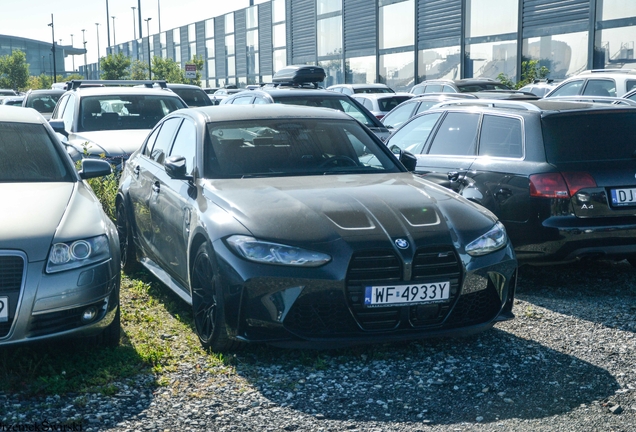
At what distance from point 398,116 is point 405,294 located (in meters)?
9.41

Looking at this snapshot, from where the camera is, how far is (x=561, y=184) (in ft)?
21.1

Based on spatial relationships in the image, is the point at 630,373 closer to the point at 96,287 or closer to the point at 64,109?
the point at 96,287

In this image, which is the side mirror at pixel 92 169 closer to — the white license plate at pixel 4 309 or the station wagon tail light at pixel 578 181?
the white license plate at pixel 4 309

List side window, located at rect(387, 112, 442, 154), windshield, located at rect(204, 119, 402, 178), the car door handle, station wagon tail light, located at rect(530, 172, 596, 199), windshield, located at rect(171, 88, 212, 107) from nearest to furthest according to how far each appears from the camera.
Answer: windshield, located at rect(204, 119, 402, 178)
station wagon tail light, located at rect(530, 172, 596, 199)
the car door handle
side window, located at rect(387, 112, 442, 154)
windshield, located at rect(171, 88, 212, 107)

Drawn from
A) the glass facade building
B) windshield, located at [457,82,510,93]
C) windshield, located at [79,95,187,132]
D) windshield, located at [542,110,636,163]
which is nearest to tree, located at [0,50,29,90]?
the glass facade building

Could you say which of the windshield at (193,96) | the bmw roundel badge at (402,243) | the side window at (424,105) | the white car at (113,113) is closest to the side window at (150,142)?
the bmw roundel badge at (402,243)

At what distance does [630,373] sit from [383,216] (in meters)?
1.65

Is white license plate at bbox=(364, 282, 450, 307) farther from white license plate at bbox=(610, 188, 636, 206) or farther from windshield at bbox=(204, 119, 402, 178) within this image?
white license plate at bbox=(610, 188, 636, 206)

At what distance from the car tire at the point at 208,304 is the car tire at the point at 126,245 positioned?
220 cm

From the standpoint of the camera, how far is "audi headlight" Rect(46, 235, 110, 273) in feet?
14.8

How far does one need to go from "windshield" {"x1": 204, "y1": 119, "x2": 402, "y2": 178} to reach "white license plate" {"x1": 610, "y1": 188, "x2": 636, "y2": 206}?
5.59 ft

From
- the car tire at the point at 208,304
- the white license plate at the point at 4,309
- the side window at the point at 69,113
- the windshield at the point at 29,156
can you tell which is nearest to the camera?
the white license plate at the point at 4,309

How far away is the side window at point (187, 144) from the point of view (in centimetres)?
599

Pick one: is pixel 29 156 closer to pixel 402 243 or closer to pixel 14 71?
pixel 402 243
